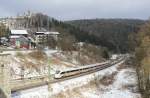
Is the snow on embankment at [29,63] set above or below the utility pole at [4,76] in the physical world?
below

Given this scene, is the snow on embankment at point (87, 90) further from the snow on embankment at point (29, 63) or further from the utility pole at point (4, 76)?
the utility pole at point (4, 76)

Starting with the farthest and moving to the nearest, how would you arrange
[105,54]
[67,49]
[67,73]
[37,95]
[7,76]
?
[105,54] → [67,49] → [67,73] → [37,95] → [7,76]

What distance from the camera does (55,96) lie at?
40.8m

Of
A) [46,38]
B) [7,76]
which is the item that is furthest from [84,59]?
[7,76]

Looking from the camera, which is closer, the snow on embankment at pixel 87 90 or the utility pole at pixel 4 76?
the utility pole at pixel 4 76

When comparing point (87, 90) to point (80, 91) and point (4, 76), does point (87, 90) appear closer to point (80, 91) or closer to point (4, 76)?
point (80, 91)

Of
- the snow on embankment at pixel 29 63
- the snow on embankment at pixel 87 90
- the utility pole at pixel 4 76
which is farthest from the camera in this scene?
the snow on embankment at pixel 29 63

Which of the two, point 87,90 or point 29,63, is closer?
point 87,90

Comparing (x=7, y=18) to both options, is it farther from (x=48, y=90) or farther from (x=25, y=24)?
(x=48, y=90)

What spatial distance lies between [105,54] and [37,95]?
114 m

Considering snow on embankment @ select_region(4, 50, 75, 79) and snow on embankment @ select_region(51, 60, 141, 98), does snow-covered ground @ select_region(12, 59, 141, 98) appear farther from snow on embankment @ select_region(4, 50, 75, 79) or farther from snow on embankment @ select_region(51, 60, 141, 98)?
snow on embankment @ select_region(4, 50, 75, 79)

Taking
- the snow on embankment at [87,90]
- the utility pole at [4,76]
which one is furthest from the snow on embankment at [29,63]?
the utility pole at [4,76]

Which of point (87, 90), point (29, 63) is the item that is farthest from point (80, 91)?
point (29, 63)

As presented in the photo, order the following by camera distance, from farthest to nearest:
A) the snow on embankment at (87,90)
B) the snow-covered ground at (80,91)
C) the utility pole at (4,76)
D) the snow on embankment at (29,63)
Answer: the snow on embankment at (29,63) < the snow on embankment at (87,90) < the snow-covered ground at (80,91) < the utility pole at (4,76)
